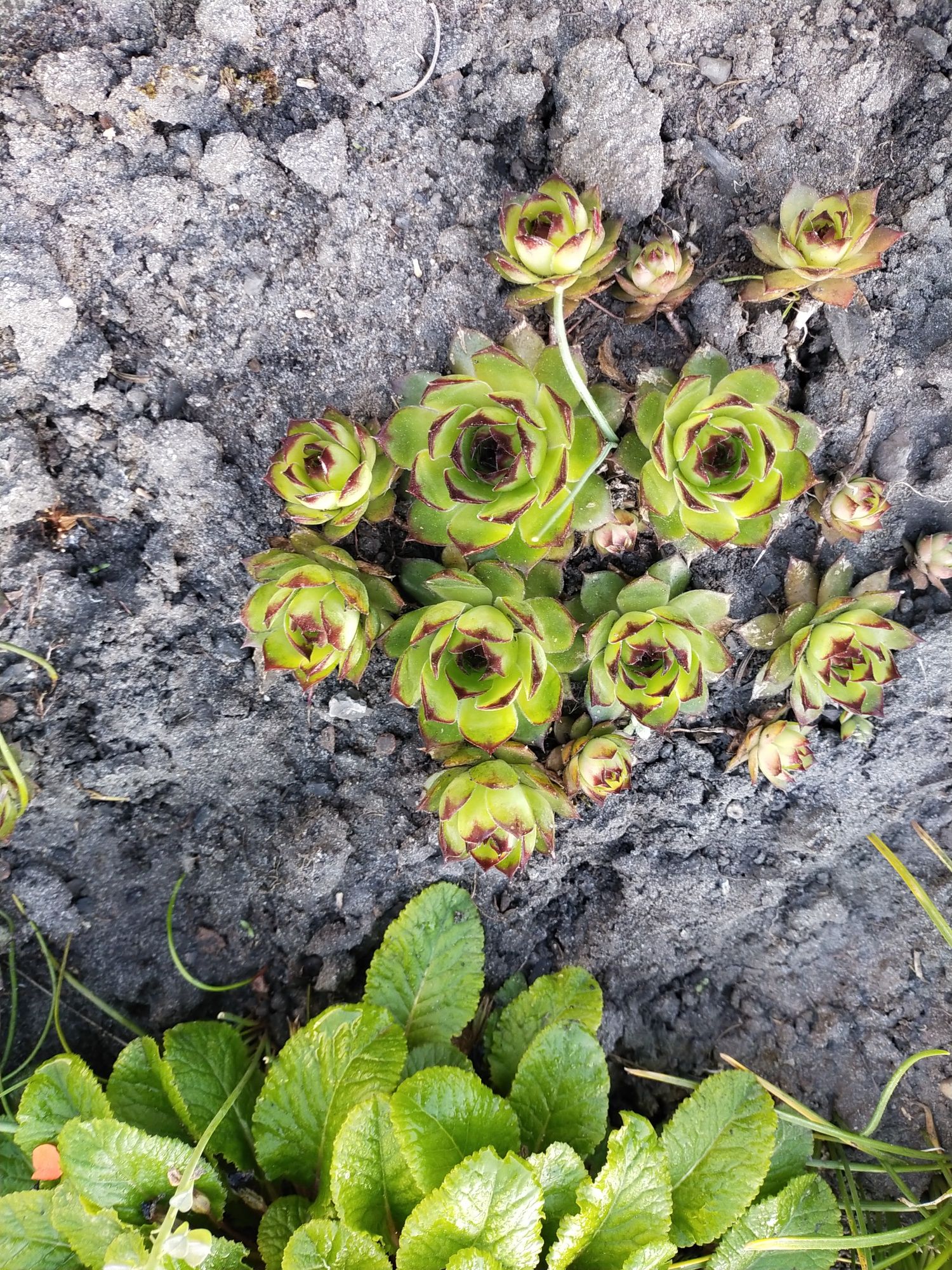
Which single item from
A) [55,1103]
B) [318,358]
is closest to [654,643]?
[318,358]

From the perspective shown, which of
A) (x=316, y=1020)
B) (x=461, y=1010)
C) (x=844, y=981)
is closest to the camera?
(x=316, y=1020)

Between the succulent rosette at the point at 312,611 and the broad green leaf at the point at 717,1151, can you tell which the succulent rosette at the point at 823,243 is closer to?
the succulent rosette at the point at 312,611

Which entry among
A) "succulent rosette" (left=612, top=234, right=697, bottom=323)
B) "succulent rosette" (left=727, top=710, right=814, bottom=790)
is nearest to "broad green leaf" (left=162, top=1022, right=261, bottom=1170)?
"succulent rosette" (left=727, top=710, right=814, bottom=790)

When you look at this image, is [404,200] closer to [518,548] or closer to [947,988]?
[518,548]

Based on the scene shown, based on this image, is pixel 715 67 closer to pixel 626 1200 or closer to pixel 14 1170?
pixel 626 1200

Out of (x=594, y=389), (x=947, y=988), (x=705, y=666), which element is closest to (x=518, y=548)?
(x=594, y=389)

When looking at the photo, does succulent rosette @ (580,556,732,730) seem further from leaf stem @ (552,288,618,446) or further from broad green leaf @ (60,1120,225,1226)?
broad green leaf @ (60,1120,225,1226)
